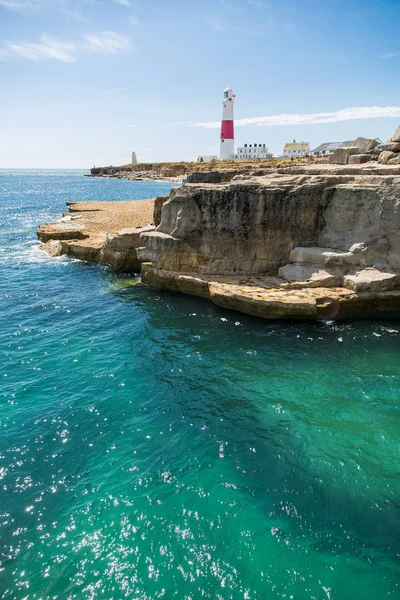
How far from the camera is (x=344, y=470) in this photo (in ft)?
33.2

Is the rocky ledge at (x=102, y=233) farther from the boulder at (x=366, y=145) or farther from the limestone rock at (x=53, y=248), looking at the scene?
the boulder at (x=366, y=145)

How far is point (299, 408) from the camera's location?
1258cm

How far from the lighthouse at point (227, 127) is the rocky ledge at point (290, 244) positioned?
84.7 metres

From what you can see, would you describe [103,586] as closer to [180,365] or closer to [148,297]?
[180,365]

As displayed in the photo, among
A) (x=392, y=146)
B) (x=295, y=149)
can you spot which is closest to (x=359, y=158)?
(x=392, y=146)

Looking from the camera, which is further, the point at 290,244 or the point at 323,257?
the point at 290,244

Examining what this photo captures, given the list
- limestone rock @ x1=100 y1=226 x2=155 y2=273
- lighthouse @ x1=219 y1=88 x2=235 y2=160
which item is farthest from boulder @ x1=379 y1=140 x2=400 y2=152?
lighthouse @ x1=219 y1=88 x2=235 y2=160

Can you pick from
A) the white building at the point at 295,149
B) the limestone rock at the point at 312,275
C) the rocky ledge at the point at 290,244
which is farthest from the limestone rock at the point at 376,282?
the white building at the point at 295,149

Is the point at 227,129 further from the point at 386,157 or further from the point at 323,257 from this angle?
the point at 323,257

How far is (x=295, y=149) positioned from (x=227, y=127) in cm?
3401

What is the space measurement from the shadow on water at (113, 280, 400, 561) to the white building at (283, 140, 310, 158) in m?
116

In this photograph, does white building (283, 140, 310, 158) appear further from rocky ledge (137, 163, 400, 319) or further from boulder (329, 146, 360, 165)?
rocky ledge (137, 163, 400, 319)

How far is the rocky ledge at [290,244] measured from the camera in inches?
715

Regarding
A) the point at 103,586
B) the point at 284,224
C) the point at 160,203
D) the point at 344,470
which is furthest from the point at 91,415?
the point at 160,203
